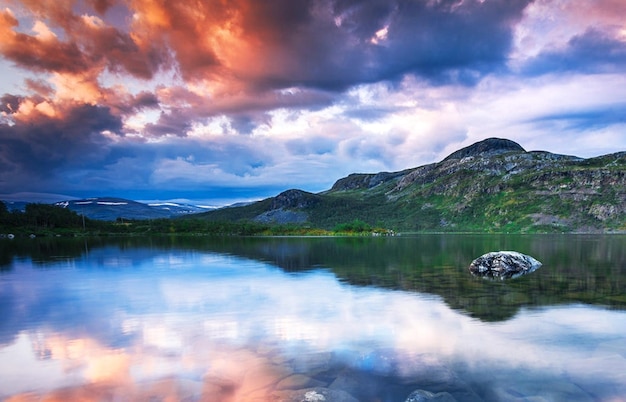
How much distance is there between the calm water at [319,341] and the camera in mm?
13430

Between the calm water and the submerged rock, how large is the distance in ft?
9.50

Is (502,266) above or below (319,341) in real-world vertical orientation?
above

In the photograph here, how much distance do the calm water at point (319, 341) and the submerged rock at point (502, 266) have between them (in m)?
2.90

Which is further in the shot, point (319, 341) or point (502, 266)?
point (502, 266)

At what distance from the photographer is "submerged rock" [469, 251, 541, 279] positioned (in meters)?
39.2

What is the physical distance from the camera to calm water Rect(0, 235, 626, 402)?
44.1 ft

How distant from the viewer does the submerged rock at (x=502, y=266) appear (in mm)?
39219

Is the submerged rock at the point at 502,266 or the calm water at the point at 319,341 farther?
the submerged rock at the point at 502,266

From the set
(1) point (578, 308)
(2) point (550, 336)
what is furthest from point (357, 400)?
(1) point (578, 308)

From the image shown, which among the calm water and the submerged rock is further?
the submerged rock

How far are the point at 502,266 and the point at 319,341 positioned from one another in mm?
28040

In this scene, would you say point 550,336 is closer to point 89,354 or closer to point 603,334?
point 603,334

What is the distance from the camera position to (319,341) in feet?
62.1

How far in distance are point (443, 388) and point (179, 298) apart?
2429 cm
